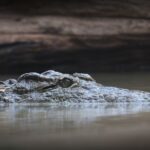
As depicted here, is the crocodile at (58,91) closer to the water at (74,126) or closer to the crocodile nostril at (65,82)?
the crocodile nostril at (65,82)

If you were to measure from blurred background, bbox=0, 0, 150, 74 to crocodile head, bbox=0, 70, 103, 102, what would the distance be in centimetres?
253

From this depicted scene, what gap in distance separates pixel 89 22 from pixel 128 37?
0.56m

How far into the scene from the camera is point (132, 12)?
20.7 feet

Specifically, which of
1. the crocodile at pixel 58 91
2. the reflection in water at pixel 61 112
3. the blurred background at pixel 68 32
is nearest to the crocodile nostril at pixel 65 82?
the crocodile at pixel 58 91

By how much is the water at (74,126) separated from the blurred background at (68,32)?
8.93 ft

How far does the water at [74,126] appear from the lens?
204 cm

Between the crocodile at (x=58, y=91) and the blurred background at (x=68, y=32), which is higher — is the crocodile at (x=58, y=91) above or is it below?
below

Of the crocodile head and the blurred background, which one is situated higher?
the blurred background

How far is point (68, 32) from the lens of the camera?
6285 mm

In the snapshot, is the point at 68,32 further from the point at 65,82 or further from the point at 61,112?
the point at 61,112

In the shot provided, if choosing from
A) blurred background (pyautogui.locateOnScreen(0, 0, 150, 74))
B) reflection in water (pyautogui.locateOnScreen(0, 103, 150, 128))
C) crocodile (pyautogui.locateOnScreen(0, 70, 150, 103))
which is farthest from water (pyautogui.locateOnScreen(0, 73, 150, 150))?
blurred background (pyautogui.locateOnScreen(0, 0, 150, 74))

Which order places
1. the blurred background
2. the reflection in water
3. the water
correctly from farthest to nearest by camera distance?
1. the blurred background
2. the reflection in water
3. the water

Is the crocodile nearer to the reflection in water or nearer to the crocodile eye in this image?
the crocodile eye

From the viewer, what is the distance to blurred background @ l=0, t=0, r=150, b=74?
620 cm
